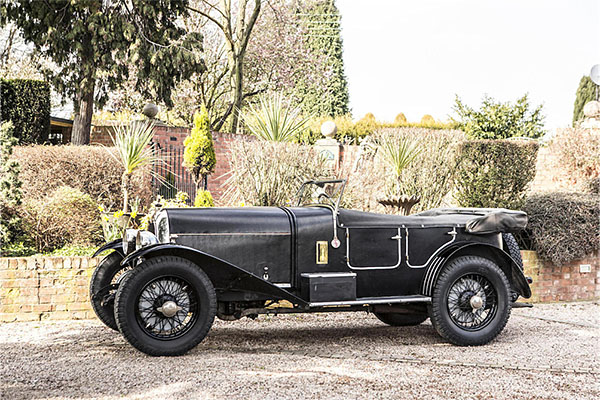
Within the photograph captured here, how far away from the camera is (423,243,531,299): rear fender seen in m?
6.18

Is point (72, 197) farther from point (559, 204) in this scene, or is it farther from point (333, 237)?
point (559, 204)

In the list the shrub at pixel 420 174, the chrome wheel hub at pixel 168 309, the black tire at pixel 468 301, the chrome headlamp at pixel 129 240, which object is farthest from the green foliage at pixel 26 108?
the black tire at pixel 468 301

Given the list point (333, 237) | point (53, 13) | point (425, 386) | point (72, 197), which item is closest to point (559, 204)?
point (333, 237)

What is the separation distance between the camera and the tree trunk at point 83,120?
51.9ft

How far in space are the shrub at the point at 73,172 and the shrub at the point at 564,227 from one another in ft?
19.5

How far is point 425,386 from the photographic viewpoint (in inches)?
180

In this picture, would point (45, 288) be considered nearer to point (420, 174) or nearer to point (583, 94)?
point (420, 174)

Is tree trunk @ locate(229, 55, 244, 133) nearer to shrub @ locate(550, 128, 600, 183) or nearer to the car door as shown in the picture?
shrub @ locate(550, 128, 600, 183)

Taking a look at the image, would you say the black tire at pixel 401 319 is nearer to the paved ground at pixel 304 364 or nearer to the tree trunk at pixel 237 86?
the paved ground at pixel 304 364

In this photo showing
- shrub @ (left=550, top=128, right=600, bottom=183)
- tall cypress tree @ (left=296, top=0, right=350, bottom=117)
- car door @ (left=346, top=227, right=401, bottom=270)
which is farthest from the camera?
tall cypress tree @ (left=296, top=0, right=350, bottom=117)

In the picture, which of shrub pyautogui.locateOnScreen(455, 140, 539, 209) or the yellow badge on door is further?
shrub pyautogui.locateOnScreen(455, 140, 539, 209)

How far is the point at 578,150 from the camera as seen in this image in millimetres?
14633

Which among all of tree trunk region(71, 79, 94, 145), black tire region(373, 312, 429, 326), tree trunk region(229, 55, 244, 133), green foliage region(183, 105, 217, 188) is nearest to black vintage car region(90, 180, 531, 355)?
black tire region(373, 312, 429, 326)

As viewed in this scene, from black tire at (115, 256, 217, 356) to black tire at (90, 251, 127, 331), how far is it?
2.57 ft
